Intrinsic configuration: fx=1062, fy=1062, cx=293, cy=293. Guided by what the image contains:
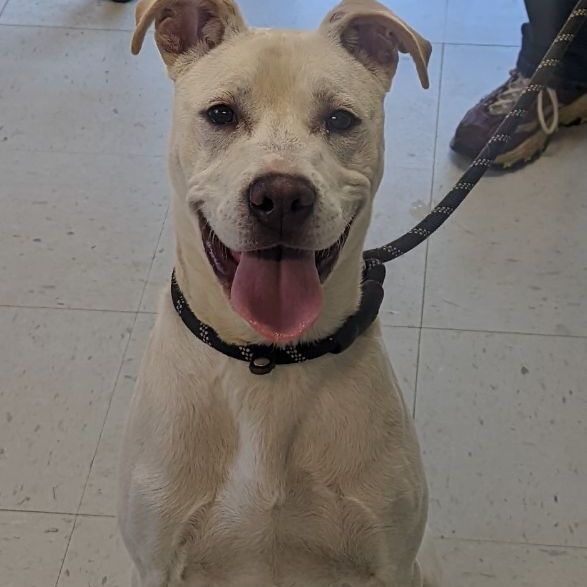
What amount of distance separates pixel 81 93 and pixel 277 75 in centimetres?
187

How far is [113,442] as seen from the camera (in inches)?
85.3

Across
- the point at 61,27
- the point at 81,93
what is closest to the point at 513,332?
the point at 81,93

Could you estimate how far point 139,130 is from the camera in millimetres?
2945

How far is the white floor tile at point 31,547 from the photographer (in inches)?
77.1

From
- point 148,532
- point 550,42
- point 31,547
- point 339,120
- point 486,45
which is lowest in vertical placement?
point 31,547

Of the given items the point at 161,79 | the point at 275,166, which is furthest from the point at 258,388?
the point at 161,79

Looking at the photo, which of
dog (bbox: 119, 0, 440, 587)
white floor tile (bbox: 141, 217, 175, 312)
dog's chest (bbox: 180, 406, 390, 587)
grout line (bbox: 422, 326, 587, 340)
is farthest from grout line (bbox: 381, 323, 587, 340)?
dog's chest (bbox: 180, 406, 390, 587)

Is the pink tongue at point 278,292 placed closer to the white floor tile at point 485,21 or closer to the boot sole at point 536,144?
the boot sole at point 536,144

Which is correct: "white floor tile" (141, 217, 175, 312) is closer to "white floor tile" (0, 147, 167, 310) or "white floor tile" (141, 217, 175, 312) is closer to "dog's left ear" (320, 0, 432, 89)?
"white floor tile" (0, 147, 167, 310)

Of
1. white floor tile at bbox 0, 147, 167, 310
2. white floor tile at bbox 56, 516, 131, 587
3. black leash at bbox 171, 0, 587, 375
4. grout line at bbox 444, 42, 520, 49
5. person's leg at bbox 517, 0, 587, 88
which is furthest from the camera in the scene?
grout line at bbox 444, 42, 520, 49

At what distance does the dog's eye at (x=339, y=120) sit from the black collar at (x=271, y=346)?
0.84 ft

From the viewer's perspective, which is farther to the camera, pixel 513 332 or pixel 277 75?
pixel 513 332

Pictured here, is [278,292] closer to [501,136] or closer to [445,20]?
[501,136]

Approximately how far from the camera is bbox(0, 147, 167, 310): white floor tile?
2492 mm
